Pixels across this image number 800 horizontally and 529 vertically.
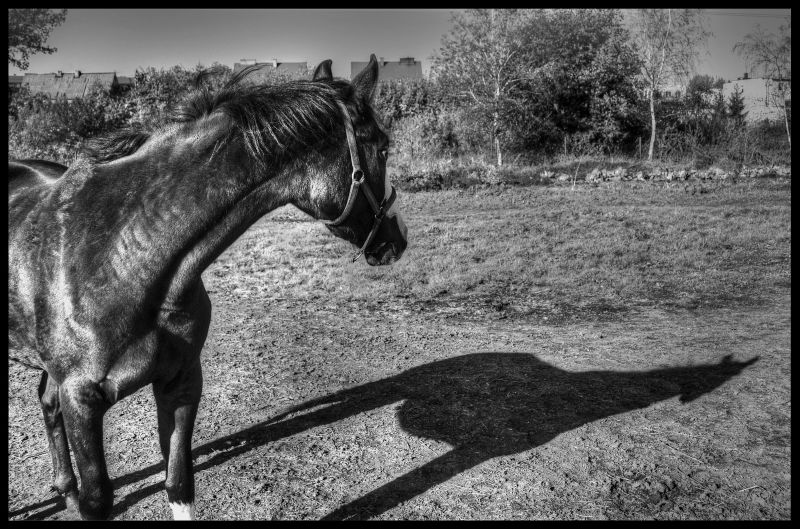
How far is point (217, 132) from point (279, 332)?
4.01 metres

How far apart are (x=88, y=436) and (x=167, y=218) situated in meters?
0.92

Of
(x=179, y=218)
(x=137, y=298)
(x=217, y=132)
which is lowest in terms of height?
(x=137, y=298)

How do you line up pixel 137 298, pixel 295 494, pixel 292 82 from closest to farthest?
1. pixel 137 298
2. pixel 292 82
3. pixel 295 494

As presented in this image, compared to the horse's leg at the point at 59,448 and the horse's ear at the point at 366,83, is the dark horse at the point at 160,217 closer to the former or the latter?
the horse's ear at the point at 366,83

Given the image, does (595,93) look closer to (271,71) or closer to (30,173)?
(271,71)

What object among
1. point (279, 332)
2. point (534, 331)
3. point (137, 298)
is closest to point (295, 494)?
point (137, 298)

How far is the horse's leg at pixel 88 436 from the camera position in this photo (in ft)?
7.79

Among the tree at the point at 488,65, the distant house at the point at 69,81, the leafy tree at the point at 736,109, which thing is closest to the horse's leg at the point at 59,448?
the tree at the point at 488,65

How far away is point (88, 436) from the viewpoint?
2424 mm

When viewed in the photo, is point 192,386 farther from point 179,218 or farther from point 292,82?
point 292,82

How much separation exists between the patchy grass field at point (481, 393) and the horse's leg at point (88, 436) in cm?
73

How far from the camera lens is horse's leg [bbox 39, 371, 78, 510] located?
335cm

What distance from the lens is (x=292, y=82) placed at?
2537mm

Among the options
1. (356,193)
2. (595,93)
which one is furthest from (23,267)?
(595,93)
